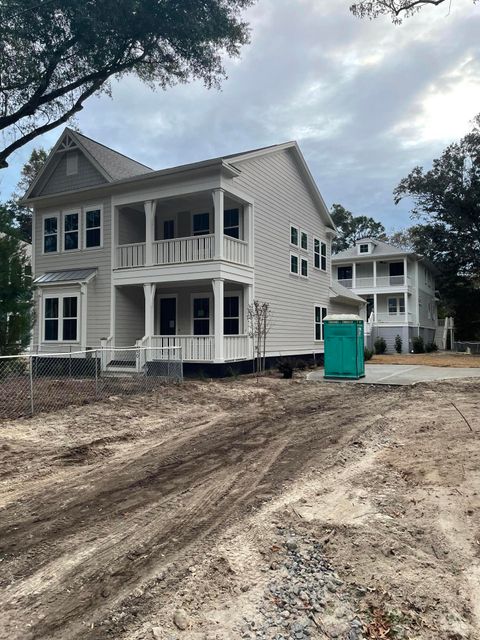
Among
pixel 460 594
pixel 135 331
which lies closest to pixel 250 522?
pixel 460 594

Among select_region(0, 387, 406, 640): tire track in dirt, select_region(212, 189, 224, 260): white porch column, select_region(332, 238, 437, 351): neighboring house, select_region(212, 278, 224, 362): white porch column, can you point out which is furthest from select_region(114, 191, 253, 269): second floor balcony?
select_region(332, 238, 437, 351): neighboring house

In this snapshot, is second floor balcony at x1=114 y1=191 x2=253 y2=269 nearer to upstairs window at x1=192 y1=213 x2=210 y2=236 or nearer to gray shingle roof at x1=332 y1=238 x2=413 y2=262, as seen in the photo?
upstairs window at x1=192 y1=213 x2=210 y2=236

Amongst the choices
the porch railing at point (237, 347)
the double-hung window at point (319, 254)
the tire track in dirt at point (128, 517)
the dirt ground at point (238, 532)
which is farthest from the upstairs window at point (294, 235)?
the tire track in dirt at point (128, 517)

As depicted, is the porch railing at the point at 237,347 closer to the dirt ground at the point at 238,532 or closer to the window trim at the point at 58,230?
the dirt ground at the point at 238,532

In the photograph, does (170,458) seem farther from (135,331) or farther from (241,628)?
(135,331)

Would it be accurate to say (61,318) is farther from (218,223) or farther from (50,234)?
(218,223)

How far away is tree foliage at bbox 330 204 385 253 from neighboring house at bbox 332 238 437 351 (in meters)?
22.9

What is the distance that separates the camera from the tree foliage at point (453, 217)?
34969 mm

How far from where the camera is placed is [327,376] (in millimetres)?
15914

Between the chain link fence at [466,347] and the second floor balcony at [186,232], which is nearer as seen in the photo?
the second floor balcony at [186,232]

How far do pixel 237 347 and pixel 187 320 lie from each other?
2.88 meters

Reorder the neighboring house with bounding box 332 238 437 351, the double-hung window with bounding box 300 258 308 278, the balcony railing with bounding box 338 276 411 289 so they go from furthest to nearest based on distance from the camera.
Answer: the balcony railing with bounding box 338 276 411 289 → the neighboring house with bounding box 332 238 437 351 → the double-hung window with bounding box 300 258 308 278

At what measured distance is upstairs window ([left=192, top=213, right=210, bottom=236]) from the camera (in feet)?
58.6

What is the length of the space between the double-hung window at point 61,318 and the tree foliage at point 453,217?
28865mm
